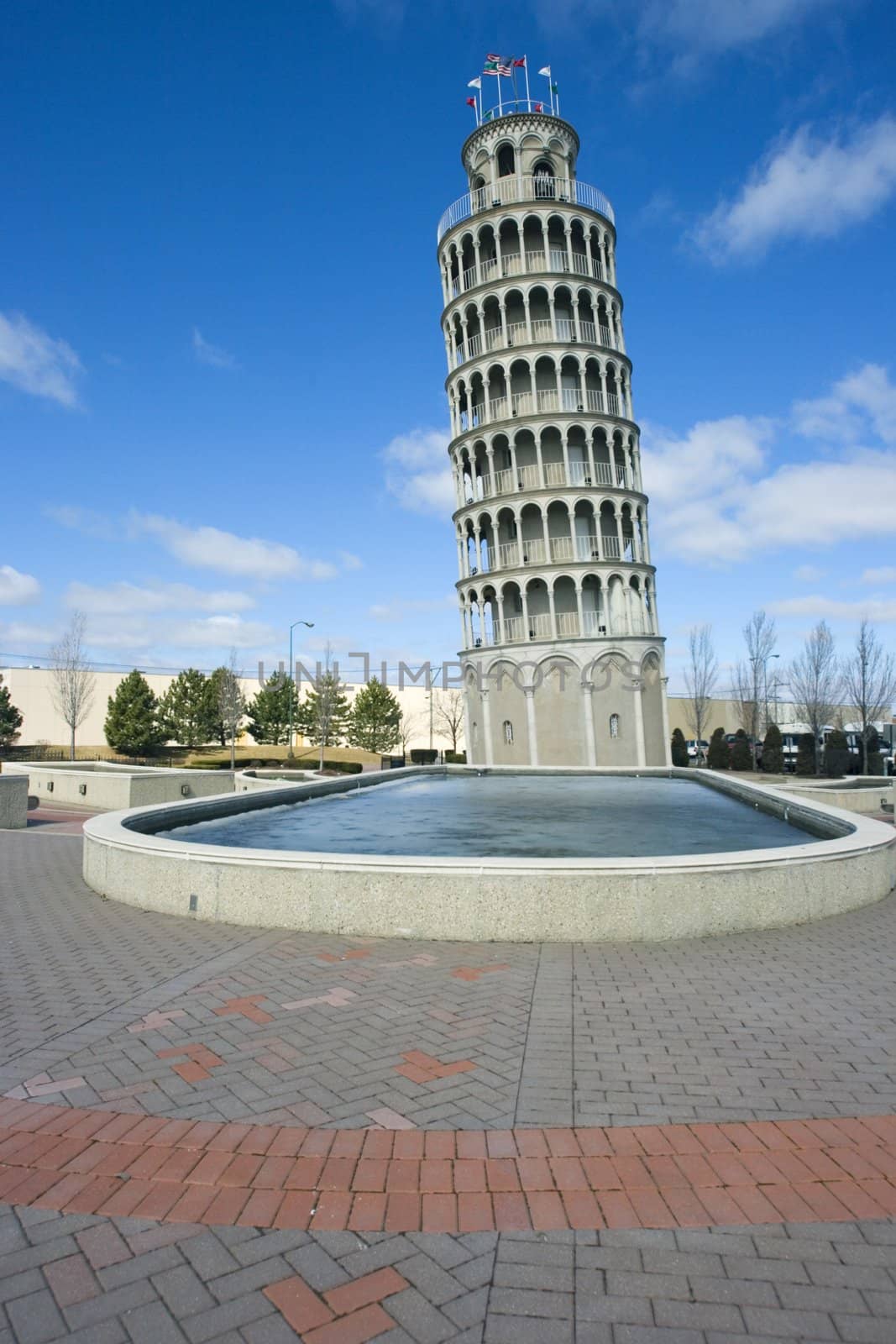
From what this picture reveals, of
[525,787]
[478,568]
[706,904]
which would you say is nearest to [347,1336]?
[706,904]

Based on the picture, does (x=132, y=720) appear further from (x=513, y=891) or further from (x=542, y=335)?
(x=513, y=891)

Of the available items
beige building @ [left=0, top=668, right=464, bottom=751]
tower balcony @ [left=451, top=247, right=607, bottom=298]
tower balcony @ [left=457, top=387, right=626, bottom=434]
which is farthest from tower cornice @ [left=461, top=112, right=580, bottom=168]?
beige building @ [left=0, top=668, right=464, bottom=751]

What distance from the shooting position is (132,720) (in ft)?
203

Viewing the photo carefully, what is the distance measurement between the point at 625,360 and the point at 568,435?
629cm

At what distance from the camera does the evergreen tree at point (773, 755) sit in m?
47.9

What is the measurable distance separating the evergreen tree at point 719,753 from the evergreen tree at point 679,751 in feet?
5.31

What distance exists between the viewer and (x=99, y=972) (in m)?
6.88

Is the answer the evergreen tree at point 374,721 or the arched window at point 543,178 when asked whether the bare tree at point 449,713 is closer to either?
the evergreen tree at point 374,721

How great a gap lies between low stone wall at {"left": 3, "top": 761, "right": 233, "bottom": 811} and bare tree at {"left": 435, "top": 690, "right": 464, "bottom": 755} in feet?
191

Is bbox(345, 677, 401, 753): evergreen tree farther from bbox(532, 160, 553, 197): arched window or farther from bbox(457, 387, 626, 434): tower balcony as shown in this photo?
bbox(532, 160, 553, 197): arched window

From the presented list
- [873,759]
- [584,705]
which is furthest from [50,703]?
[873,759]

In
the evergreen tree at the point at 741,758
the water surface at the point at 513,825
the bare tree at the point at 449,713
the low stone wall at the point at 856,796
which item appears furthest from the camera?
the bare tree at the point at 449,713

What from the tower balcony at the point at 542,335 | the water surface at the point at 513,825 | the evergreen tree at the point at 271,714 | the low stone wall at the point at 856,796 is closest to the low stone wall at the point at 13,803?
the water surface at the point at 513,825

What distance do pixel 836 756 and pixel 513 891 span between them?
4426 centimetres
